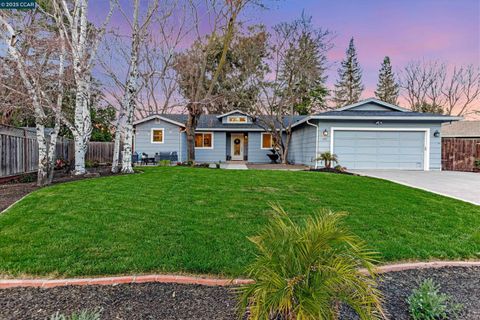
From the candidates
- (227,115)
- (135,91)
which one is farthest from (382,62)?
(135,91)

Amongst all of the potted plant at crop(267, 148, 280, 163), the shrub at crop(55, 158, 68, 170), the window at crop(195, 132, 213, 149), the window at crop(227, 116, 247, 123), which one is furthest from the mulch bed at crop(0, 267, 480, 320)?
the window at crop(227, 116, 247, 123)

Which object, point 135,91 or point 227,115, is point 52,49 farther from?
point 227,115

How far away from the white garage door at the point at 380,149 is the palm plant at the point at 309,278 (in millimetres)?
12979

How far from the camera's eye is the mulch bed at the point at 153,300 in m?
2.31

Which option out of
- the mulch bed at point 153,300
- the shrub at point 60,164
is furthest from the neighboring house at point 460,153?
the shrub at point 60,164

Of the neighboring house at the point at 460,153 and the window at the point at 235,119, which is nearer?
the neighboring house at the point at 460,153

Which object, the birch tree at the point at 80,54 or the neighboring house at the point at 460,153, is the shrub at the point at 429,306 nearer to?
the birch tree at the point at 80,54

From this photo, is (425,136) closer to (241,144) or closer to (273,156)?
(273,156)

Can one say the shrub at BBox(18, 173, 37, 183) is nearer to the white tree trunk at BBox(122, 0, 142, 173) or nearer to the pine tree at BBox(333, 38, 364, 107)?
the white tree trunk at BBox(122, 0, 142, 173)

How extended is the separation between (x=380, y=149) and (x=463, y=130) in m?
19.5

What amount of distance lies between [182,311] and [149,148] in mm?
18170

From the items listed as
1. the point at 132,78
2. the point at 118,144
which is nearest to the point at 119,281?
the point at 132,78

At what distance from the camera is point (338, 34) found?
→ 19.0m

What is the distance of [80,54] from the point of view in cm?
919
